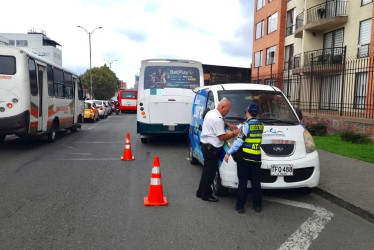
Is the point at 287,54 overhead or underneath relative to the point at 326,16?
underneath

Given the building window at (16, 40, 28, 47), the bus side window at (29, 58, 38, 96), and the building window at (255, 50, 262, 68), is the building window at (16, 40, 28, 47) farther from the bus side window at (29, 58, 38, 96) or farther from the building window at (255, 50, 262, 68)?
the bus side window at (29, 58, 38, 96)

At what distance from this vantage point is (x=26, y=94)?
9750 mm

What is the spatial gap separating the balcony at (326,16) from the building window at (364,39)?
1.44 m

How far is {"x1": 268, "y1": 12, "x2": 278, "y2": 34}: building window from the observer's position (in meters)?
29.9

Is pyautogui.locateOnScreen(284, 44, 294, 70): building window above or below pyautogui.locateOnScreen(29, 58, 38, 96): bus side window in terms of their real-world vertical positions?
above

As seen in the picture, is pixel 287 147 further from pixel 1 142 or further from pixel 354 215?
pixel 1 142

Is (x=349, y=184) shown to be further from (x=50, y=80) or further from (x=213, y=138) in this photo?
(x=50, y=80)

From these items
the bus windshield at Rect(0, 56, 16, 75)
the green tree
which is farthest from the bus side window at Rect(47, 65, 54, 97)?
the green tree

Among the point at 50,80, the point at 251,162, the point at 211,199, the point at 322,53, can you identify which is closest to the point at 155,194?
the point at 211,199

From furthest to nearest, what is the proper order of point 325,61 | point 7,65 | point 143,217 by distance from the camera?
1. point 325,61
2. point 7,65
3. point 143,217

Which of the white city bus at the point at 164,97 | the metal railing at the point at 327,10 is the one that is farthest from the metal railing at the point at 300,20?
the white city bus at the point at 164,97

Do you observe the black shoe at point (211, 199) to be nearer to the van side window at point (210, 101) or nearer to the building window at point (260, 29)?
the van side window at point (210, 101)

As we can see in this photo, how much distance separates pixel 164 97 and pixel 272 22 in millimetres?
23114

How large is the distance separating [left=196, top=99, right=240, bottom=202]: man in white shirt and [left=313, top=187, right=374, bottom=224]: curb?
80.0 inches
